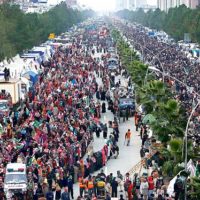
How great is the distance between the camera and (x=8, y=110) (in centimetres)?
3453

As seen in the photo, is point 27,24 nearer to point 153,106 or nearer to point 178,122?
point 153,106

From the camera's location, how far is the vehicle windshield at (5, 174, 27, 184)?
22344 mm

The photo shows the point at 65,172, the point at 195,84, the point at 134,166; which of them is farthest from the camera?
the point at 195,84

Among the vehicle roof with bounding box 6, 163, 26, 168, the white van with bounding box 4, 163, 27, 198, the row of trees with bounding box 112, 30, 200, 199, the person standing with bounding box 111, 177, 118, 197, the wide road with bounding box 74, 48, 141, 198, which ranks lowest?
the wide road with bounding box 74, 48, 141, 198

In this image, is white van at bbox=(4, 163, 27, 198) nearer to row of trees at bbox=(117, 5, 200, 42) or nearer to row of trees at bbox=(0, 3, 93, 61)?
row of trees at bbox=(0, 3, 93, 61)

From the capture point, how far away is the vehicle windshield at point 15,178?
22344mm

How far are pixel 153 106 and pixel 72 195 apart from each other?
8647 mm

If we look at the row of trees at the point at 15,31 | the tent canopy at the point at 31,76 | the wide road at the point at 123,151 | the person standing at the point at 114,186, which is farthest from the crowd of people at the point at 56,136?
the row of trees at the point at 15,31

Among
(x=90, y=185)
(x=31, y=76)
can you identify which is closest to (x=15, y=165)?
(x=90, y=185)

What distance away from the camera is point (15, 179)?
22406 millimetres

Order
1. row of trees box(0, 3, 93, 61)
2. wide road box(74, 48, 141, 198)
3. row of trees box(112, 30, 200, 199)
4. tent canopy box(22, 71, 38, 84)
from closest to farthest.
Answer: row of trees box(112, 30, 200, 199)
wide road box(74, 48, 141, 198)
tent canopy box(22, 71, 38, 84)
row of trees box(0, 3, 93, 61)

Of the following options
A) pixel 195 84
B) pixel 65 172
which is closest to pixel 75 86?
pixel 195 84

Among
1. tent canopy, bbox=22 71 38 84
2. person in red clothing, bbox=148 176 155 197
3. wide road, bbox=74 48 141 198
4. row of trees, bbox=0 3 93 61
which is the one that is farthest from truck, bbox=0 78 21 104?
row of trees, bbox=0 3 93 61

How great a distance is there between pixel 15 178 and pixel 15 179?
54mm
